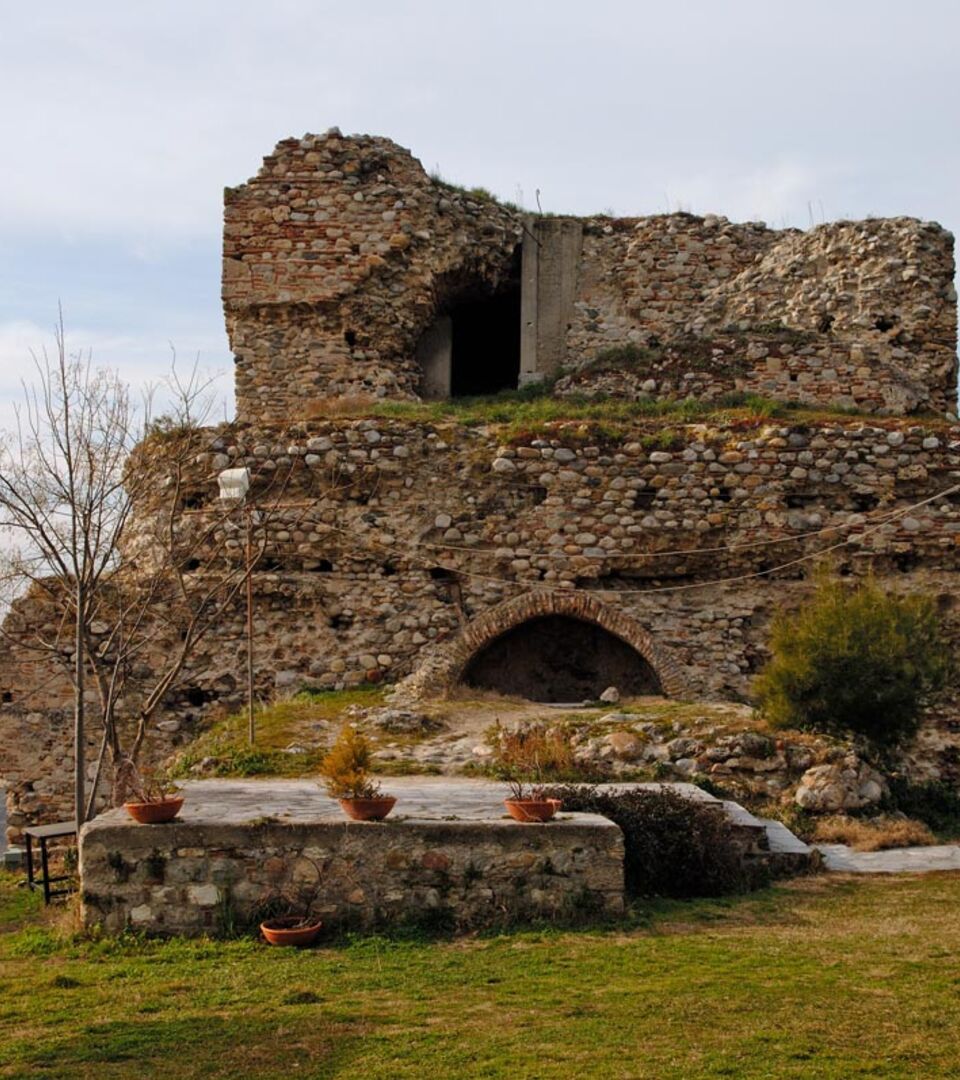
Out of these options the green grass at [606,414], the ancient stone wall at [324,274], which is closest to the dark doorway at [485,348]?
the ancient stone wall at [324,274]

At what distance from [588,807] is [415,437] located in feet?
29.3

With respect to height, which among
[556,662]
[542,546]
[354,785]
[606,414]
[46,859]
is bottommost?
[46,859]

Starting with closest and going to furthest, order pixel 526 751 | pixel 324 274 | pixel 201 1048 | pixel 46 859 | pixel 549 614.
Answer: pixel 201 1048
pixel 46 859
pixel 526 751
pixel 549 614
pixel 324 274

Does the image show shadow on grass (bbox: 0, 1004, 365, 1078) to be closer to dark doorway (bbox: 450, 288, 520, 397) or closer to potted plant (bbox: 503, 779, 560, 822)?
potted plant (bbox: 503, 779, 560, 822)

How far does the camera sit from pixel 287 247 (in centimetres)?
2203

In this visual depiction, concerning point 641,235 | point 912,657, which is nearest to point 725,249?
point 641,235

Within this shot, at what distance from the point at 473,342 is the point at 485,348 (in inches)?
11.8

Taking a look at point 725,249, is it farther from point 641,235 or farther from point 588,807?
point 588,807

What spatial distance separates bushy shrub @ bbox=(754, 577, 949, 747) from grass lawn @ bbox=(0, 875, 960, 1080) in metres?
4.78

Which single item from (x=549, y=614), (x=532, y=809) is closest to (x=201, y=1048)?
(x=532, y=809)

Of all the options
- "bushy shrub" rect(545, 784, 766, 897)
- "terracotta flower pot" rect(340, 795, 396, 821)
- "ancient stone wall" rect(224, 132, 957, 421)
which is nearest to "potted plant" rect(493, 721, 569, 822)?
"bushy shrub" rect(545, 784, 766, 897)

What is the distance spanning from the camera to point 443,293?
23.2 metres

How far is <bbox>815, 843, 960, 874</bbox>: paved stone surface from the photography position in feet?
37.5

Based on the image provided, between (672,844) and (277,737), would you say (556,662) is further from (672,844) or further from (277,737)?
(672,844)
